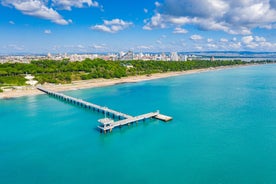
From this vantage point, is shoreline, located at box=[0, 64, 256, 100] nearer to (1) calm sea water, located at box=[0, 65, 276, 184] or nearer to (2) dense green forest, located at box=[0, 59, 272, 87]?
(2) dense green forest, located at box=[0, 59, 272, 87]

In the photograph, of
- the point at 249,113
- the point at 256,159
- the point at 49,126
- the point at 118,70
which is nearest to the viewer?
the point at 256,159

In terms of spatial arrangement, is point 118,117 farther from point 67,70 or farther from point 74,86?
point 67,70

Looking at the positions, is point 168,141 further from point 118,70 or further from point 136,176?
point 118,70

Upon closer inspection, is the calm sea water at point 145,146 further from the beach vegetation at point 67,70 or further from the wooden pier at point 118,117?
the beach vegetation at point 67,70

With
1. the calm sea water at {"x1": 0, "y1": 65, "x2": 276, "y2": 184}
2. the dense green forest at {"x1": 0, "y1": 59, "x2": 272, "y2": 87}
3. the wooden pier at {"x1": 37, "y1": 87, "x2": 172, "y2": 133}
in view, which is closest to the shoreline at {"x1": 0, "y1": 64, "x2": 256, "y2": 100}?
the dense green forest at {"x1": 0, "y1": 59, "x2": 272, "y2": 87}

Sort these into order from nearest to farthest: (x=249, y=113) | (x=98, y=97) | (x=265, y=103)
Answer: (x=249, y=113) < (x=265, y=103) < (x=98, y=97)

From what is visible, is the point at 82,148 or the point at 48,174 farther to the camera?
the point at 82,148

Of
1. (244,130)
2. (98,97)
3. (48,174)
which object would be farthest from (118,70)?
(48,174)

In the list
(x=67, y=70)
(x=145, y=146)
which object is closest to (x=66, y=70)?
(x=67, y=70)
